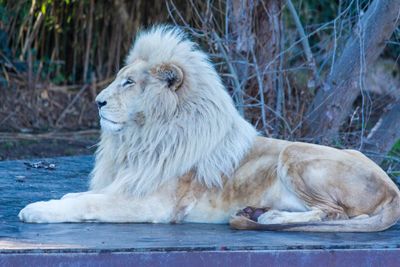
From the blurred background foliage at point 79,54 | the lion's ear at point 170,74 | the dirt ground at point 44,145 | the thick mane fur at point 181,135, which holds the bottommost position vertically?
the dirt ground at point 44,145

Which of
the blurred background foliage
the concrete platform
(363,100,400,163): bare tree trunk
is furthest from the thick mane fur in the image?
the blurred background foliage

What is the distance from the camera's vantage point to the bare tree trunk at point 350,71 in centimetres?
709

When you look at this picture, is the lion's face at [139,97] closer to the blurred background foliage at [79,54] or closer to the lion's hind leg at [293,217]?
the lion's hind leg at [293,217]

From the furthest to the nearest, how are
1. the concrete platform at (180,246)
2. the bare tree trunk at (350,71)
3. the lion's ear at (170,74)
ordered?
the bare tree trunk at (350,71), the lion's ear at (170,74), the concrete platform at (180,246)

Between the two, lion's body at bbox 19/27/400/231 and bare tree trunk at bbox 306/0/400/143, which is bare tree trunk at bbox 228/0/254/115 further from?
lion's body at bbox 19/27/400/231

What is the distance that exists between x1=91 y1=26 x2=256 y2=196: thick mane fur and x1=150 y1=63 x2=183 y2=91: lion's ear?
0.04 metres

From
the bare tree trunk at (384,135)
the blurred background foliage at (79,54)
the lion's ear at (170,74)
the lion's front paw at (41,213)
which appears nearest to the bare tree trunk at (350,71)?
the bare tree trunk at (384,135)

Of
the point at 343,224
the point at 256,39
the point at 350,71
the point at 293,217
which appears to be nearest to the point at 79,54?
the point at 256,39

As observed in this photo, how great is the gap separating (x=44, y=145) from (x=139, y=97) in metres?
5.19

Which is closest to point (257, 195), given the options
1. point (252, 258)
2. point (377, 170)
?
point (377, 170)

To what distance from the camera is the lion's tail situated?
175 inches

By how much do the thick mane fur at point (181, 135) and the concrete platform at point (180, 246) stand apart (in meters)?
0.31

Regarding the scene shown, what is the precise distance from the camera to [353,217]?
180 inches

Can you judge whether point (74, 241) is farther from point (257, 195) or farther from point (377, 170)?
point (377, 170)
